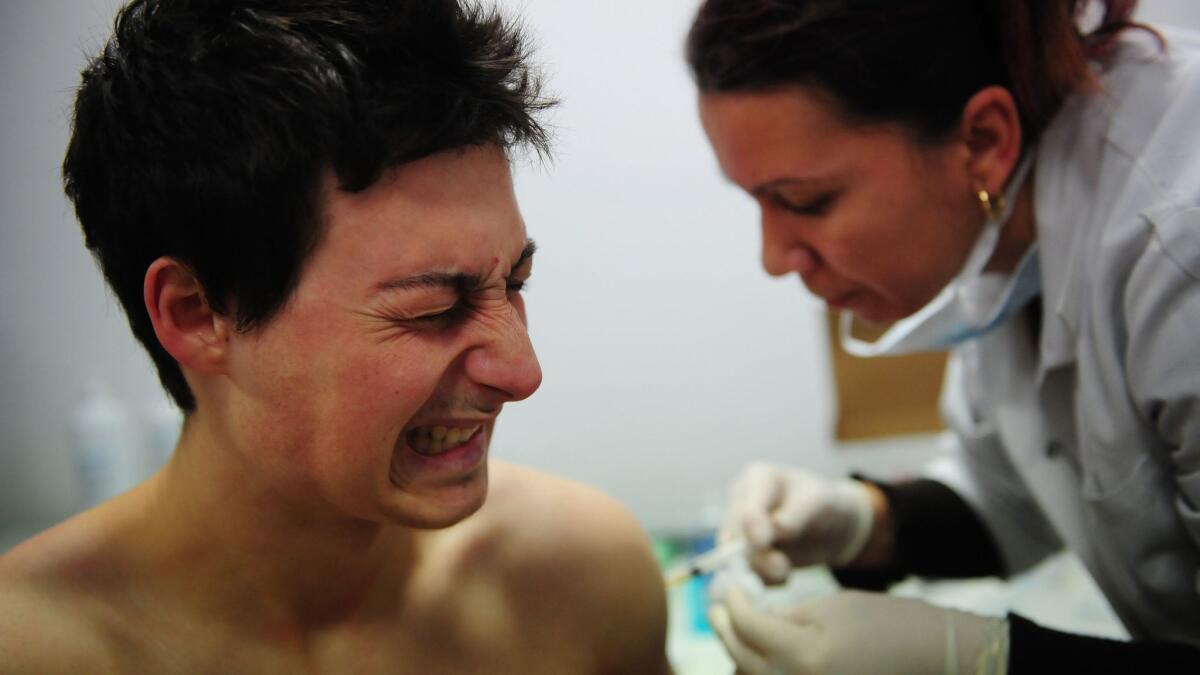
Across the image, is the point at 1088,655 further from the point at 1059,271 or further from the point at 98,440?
the point at 98,440

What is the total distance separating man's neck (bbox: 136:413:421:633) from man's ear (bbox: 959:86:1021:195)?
0.90 m

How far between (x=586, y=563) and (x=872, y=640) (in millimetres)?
366

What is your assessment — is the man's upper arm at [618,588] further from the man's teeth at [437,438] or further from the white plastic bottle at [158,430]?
the white plastic bottle at [158,430]

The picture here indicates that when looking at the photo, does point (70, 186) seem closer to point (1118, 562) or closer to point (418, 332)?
point (418, 332)

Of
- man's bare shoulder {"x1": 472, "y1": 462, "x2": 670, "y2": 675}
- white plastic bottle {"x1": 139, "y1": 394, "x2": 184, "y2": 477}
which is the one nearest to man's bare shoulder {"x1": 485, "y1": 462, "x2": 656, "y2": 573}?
man's bare shoulder {"x1": 472, "y1": 462, "x2": 670, "y2": 675}

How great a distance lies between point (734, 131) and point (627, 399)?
32.3 inches

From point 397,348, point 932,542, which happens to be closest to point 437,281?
point 397,348

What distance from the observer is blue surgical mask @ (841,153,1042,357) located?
1241 millimetres

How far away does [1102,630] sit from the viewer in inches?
67.3

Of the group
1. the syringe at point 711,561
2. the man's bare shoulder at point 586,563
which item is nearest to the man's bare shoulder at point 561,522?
the man's bare shoulder at point 586,563

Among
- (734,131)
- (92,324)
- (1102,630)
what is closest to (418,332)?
(734,131)

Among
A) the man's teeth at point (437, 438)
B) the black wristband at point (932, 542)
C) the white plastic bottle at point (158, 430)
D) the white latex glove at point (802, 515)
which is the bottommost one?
the black wristband at point (932, 542)

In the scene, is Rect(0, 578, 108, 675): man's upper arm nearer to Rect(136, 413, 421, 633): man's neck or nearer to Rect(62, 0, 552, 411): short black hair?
Rect(136, 413, 421, 633): man's neck

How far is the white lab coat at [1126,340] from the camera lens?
3.40ft
